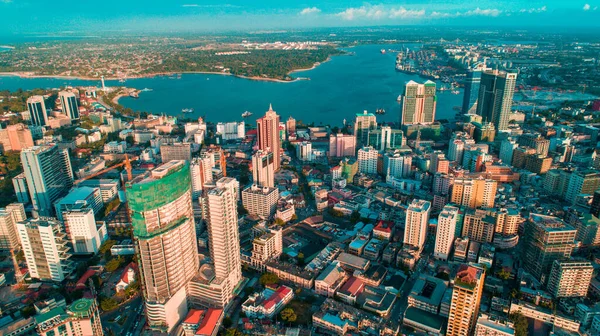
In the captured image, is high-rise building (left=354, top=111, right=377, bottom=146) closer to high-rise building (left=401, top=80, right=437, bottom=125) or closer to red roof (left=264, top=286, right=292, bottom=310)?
high-rise building (left=401, top=80, right=437, bottom=125)

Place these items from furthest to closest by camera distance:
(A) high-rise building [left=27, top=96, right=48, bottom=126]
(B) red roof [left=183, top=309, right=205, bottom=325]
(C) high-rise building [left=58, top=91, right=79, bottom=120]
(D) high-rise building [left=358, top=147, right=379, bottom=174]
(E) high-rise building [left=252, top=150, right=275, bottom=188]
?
(C) high-rise building [left=58, top=91, right=79, bottom=120], (A) high-rise building [left=27, top=96, right=48, bottom=126], (D) high-rise building [left=358, top=147, right=379, bottom=174], (E) high-rise building [left=252, top=150, right=275, bottom=188], (B) red roof [left=183, top=309, right=205, bottom=325]

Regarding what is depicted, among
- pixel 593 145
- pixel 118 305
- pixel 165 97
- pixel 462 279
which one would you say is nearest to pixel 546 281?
pixel 462 279

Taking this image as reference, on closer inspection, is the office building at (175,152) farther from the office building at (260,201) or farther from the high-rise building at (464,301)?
the high-rise building at (464,301)

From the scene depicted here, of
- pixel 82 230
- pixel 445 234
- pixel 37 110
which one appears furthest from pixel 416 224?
pixel 37 110

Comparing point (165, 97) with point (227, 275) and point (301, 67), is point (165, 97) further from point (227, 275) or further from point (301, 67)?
point (227, 275)

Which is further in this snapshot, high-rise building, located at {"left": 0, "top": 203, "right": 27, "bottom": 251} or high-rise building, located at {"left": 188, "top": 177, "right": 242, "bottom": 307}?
high-rise building, located at {"left": 0, "top": 203, "right": 27, "bottom": 251}

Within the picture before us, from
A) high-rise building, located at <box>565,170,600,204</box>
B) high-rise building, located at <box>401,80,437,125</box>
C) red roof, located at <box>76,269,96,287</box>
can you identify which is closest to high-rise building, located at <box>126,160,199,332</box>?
red roof, located at <box>76,269,96,287</box>

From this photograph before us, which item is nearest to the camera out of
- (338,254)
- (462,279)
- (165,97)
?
(462,279)

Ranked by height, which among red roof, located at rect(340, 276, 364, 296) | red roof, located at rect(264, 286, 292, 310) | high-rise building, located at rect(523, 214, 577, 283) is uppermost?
high-rise building, located at rect(523, 214, 577, 283)
